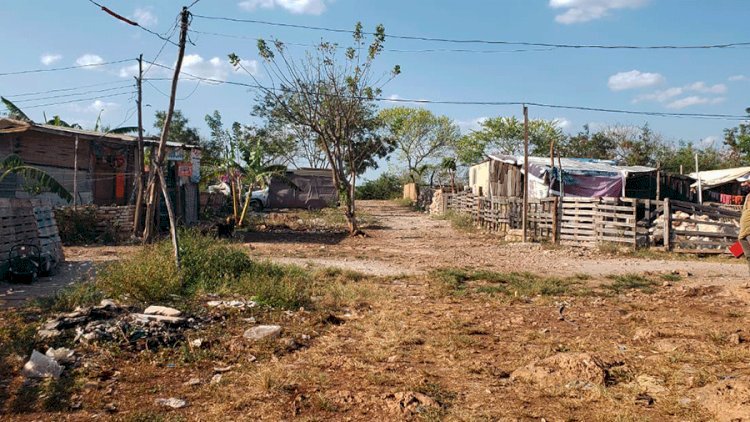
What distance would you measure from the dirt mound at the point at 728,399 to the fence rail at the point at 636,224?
1073cm

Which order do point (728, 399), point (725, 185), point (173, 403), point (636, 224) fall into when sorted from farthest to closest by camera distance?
point (725, 185)
point (636, 224)
point (173, 403)
point (728, 399)

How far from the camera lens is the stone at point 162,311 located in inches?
290

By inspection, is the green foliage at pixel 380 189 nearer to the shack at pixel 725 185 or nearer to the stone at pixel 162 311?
the shack at pixel 725 185

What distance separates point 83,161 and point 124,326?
13685 millimetres

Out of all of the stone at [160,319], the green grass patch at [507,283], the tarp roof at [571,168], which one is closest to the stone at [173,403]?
the stone at [160,319]

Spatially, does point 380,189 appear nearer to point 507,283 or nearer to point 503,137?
point 503,137

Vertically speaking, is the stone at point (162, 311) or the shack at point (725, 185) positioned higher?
the shack at point (725, 185)

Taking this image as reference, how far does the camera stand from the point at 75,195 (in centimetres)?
1814

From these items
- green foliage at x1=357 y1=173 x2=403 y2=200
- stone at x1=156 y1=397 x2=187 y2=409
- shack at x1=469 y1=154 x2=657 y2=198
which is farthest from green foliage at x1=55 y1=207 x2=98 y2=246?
green foliage at x1=357 y1=173 x2=403 y2=200

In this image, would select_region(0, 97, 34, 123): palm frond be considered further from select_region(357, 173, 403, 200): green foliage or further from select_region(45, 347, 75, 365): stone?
select_region(357, 173, 403, 200): green foliage

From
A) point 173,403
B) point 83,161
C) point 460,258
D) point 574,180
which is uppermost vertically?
point 83,161

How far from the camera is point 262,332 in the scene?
700cm

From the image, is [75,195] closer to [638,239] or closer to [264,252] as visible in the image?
[264,252]

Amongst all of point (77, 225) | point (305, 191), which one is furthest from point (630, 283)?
point (305, 191)
